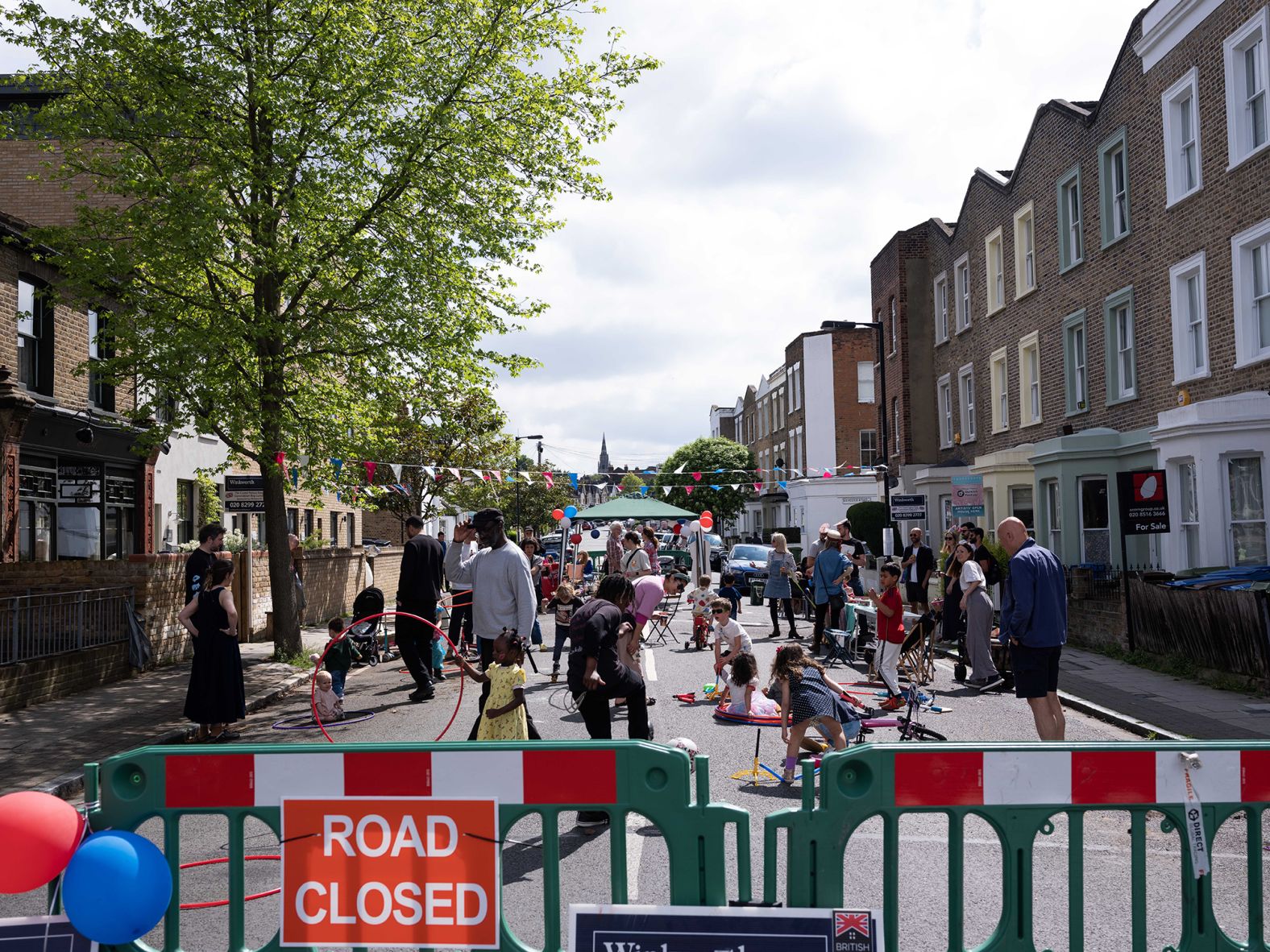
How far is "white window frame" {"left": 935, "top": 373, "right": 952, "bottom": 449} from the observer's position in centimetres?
3259

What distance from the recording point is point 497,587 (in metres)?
9.73

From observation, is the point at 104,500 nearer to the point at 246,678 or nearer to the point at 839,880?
the point at 246,678

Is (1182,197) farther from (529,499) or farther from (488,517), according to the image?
(529,499)

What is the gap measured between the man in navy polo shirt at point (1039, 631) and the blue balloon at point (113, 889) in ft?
21.7

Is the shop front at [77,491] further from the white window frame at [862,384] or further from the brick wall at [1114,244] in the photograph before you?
the white window frame at [862,384]

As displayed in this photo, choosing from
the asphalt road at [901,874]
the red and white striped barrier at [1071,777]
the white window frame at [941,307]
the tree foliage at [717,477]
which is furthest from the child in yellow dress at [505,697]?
the tree foliage at [717,477]

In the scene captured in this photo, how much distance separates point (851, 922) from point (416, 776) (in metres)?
1.49

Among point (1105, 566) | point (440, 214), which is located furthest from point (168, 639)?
point (1105, 566)

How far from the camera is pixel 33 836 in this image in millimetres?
3611

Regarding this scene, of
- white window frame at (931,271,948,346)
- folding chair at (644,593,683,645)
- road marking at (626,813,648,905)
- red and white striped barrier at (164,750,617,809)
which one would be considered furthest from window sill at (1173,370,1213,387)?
red and white striped barrier at (164,750,617,809)

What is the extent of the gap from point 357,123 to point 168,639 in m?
8.27

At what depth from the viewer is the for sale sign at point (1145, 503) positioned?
15227mm

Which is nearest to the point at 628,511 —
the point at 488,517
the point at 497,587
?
the point at 497,587

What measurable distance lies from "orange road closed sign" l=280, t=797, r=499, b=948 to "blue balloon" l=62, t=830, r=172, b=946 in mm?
430
